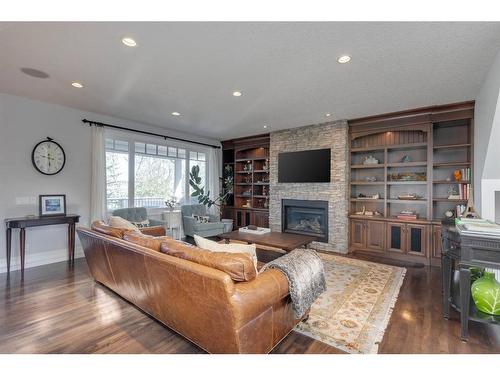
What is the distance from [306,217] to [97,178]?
4.53 m

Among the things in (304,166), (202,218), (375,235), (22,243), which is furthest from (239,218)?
(22,243)

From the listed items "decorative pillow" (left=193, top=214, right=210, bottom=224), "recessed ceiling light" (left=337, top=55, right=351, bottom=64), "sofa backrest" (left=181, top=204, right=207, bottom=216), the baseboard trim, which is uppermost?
"recessed ceiling light" (left=337, top=55, right=351, bottom=64)

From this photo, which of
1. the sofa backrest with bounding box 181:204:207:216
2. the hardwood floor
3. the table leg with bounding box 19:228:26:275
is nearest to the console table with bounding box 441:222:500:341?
the hardwood floor

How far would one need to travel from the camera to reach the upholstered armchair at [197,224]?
5.66 m

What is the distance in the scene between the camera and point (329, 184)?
533 cm

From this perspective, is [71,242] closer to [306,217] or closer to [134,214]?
[134,214]

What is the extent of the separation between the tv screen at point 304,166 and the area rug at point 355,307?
2.08 m

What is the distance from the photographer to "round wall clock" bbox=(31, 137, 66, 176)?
418 cm

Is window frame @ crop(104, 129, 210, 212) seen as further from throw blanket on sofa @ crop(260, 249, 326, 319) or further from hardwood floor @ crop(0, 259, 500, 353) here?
throw blanket on sofa @ crop(260, 249, 326, 319)

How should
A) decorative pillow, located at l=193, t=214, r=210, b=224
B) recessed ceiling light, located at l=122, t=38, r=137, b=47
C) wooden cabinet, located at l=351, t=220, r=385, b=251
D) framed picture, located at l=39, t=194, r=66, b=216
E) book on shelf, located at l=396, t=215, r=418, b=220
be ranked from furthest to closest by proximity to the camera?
decorative pillow, located at l=193, t=214, r=210, b=224, wooden cabinet, located at l=351, t=220, r=385, b=251, book on shelf, located at l=396, t=215, r=418, b=220, framed picture, located at l=39, t=194, r=66, b=216, recessed ceiling light, located at l=122, t=38, r=137, b=47

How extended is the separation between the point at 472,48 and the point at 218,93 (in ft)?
9.69

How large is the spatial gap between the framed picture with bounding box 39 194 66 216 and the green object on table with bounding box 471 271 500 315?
582 cm

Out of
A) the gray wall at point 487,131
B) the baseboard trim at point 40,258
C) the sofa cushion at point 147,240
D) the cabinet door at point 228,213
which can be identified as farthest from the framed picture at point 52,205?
the gray wall at point 487,131

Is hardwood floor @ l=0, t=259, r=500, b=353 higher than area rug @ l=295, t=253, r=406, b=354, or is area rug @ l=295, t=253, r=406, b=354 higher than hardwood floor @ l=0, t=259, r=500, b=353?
area rug @ l=295, t=253, r=406, b=354
